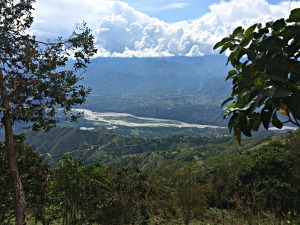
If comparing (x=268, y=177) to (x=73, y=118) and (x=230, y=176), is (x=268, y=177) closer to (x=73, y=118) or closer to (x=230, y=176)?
(x=230, y=176)

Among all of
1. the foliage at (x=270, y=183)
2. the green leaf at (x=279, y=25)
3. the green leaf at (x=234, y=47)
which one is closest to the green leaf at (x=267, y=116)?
the green leaf at (x=234, y=47)

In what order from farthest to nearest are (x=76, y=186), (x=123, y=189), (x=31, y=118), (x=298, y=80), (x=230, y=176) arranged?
1. (x=230, y=176)
2. (x=123, y=189)
3. (x=76, y=186)
4. (x=31, y=118)
5. (x=298, y=80)

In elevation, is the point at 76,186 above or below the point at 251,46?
below

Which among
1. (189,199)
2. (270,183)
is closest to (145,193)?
(189,199)

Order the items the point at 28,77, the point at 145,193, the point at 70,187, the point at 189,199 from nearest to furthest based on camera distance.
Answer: the point at 28,77 → the point at 70,187 → the point at 145,193 → the point at 189,199

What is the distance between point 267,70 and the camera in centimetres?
312

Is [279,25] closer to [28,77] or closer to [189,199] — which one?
[28,77]

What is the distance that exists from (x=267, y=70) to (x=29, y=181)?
1946 centimetres

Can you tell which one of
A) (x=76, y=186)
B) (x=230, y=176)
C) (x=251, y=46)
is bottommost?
(x=230, y=176)

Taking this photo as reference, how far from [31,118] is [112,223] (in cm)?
1936

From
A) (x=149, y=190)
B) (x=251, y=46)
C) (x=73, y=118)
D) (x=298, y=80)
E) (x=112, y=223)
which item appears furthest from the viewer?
(x=149, y=190)

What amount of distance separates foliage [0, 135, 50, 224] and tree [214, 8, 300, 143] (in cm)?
1776

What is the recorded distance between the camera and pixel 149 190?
3853 centimetres

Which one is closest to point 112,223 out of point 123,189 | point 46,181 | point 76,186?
point 123,189
